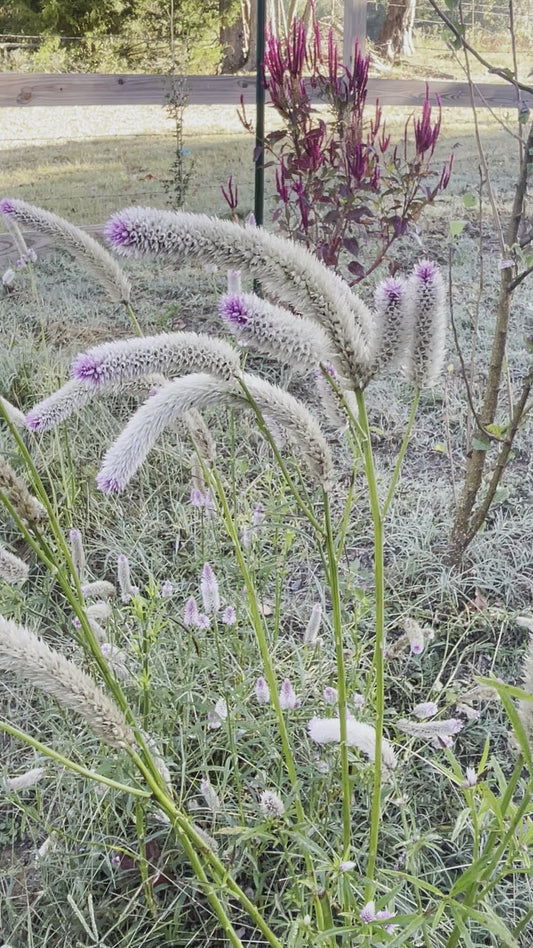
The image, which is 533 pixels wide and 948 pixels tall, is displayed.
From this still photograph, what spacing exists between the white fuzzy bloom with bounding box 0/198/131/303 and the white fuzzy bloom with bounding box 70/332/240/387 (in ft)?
1.44

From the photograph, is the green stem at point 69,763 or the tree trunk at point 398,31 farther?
the tree trunk at point 398,31

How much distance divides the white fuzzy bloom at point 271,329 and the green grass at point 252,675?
0.88ft

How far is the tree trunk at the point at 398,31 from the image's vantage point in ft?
41.0

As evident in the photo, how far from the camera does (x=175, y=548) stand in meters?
2.82

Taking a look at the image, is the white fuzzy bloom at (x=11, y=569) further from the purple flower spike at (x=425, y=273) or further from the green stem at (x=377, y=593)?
the purple flower spike at (x=425, y=273)

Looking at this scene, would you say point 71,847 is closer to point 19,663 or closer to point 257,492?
point 19,663

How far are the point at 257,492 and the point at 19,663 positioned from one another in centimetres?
229

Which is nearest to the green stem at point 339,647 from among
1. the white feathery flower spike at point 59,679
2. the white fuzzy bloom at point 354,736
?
the white fuzzy bloom at point 354,736

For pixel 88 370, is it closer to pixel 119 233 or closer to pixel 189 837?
pixel 119 233

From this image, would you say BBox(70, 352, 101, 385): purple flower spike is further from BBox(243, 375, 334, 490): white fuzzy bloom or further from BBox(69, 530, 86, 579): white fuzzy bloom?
BBox(69, 530, 86, 579): white fuzzy bloom

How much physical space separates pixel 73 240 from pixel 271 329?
53cm

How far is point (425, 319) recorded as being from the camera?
Result: 0.96 m

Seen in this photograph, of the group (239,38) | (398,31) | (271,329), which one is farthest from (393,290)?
(398,31)

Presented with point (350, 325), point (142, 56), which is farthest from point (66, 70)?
point (350, 325)
